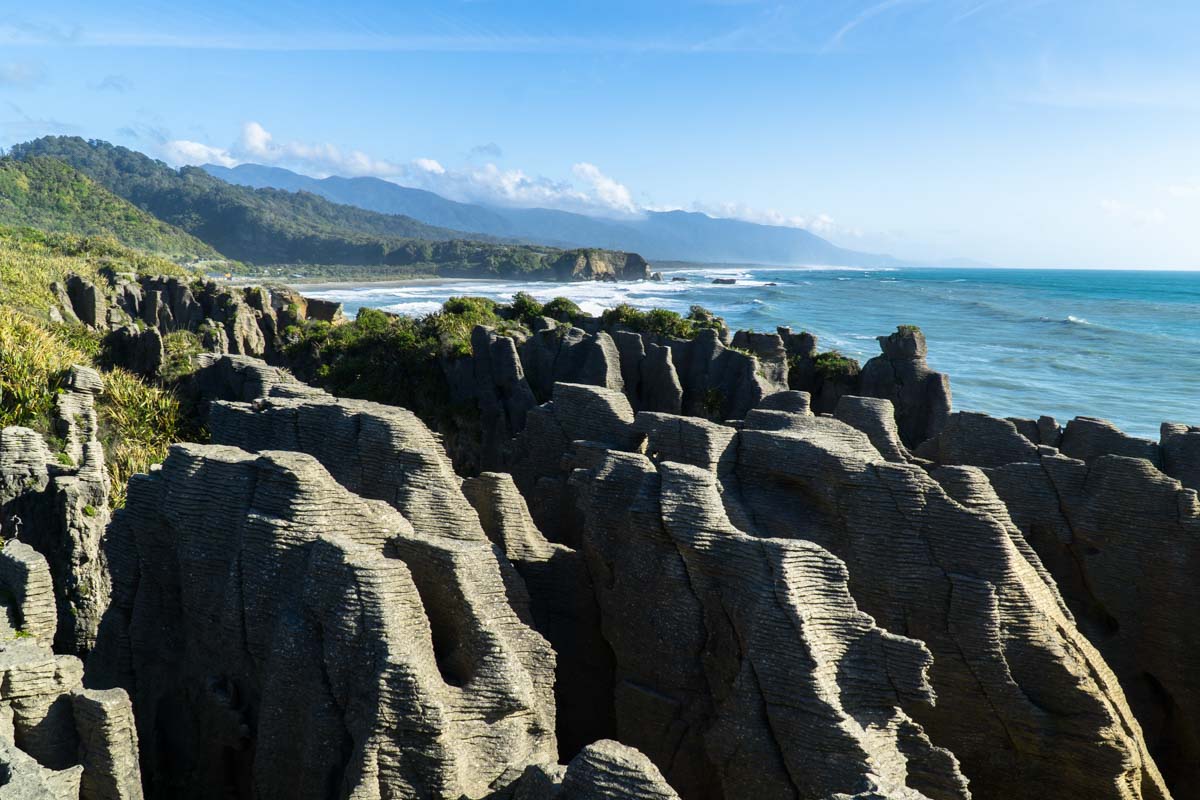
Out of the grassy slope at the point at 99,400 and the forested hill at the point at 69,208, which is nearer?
the grassy slope at the point at 99,400

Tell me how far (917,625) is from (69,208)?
466 feet

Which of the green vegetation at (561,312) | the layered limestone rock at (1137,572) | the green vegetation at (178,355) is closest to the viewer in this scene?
the layered limestone rock at (1137,572)

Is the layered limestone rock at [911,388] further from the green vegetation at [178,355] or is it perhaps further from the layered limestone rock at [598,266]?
the layered limestone rock at [598,266]

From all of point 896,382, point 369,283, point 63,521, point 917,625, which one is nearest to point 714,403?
point 896,382

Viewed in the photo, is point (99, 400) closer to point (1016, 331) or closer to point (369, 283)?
point (1016, 331)

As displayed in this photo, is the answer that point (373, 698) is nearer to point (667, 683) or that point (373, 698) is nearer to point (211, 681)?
point (211, 681)

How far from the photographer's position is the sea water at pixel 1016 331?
53219mm

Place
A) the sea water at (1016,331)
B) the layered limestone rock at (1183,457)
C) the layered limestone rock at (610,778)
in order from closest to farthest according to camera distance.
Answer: the layered limestone rock at (610,778), the layered limestone rock at (1183,457), the sea water at (1016,331)

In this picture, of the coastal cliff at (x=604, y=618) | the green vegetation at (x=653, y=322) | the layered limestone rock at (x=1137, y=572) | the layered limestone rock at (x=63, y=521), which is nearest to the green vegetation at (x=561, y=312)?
the green vegetation at (x=653, y=322)

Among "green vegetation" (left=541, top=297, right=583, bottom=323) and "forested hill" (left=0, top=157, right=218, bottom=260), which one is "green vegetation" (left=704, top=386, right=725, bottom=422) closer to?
"green vegetation" (left=541, top=297, right=583, bottom=323)

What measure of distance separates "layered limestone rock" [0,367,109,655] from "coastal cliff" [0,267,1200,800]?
5 centimetres

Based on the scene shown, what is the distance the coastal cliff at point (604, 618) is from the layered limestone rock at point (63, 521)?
5cm

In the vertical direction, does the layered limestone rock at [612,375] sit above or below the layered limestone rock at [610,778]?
above

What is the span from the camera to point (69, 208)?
405ft
